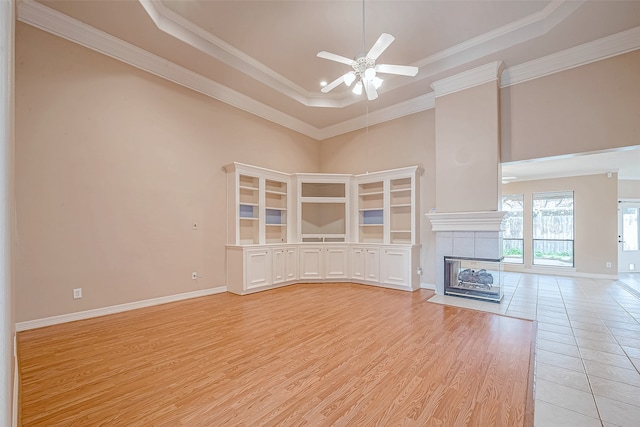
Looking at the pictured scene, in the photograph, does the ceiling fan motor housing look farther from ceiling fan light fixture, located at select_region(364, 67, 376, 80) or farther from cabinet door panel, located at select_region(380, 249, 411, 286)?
cabinet door panel, located at select_region(380, 249, 411, 286)

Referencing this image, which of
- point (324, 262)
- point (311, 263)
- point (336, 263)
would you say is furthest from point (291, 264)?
point (336, 263)

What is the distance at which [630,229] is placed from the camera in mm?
8383

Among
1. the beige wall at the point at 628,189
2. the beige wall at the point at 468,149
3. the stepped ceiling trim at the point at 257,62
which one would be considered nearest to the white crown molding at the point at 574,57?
the stepped ceiling trim at the point at 257,62

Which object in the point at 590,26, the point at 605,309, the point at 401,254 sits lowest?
the point at 605,309

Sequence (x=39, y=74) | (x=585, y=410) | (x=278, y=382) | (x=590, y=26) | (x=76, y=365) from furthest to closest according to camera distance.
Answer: (x=590, y=26) → (x=39, y=74) → (x=76, y=365) → (x=278, y=382) → (x=585, y=410)

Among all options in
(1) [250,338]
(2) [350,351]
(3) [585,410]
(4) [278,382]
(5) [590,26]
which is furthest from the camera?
(5) [590,26]

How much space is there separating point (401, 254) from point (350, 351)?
113 inches

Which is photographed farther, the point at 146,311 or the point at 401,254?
the point at 401,254

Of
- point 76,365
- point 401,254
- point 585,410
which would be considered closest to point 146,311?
point 76,365

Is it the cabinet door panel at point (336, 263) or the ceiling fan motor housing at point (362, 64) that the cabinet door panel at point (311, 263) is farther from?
the ceiling fan motor housing at point (362, 64)

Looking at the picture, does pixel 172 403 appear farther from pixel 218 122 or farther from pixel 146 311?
pixel 218 122

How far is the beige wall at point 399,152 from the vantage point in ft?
17.4

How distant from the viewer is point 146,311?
382 cm

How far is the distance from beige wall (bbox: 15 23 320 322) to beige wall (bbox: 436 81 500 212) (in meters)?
3.94
